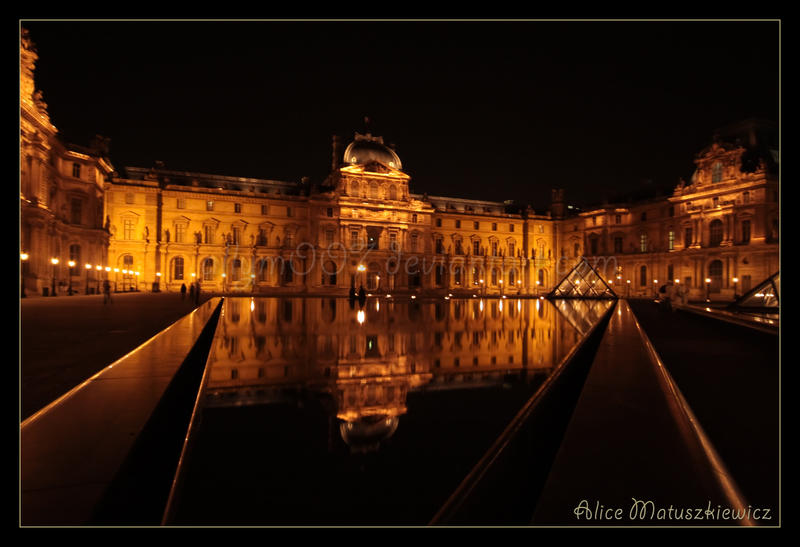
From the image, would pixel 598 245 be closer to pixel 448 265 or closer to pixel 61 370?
pixel 448 265

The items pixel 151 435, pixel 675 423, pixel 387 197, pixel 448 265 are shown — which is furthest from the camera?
pixel 448 265

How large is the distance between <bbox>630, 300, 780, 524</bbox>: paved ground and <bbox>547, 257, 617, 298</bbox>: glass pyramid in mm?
27194

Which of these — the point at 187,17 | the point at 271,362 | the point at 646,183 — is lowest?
the point at 271,362

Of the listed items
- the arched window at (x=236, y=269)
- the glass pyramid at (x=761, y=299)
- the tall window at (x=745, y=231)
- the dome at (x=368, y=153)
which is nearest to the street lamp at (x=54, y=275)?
the arched window at (x=236, y=269)

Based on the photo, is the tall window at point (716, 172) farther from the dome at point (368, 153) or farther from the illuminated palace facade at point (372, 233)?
the dome at point (368, 153)

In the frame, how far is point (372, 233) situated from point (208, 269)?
53.3 feet

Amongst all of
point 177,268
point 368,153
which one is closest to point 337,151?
point 368,153

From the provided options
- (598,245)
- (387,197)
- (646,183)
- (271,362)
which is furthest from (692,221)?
(271,362)

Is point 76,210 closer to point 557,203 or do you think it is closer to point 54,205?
point 54,205

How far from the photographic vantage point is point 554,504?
1.50 m

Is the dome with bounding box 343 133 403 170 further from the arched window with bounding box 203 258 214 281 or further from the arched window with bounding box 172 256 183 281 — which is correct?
the arched window with bounding box 172 256 183 281

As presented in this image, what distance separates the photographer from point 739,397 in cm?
352

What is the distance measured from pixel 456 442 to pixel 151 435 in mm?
1858

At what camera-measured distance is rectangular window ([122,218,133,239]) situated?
39281 mm
